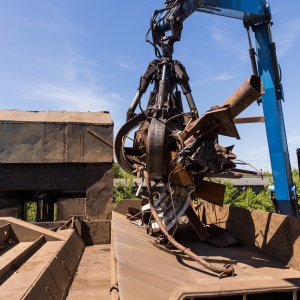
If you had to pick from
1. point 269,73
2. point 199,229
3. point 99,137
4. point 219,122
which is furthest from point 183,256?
point 269,73

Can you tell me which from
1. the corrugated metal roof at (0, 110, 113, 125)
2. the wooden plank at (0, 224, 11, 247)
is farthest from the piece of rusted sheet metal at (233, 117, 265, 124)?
the wooden plank at (0, 224, 11, 247)

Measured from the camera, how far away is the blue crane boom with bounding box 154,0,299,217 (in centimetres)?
681

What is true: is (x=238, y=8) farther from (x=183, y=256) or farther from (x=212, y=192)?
(x=183, y=256)

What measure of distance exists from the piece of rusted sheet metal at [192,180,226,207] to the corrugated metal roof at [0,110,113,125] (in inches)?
120

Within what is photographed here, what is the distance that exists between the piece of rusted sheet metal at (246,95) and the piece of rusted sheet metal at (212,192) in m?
1.23

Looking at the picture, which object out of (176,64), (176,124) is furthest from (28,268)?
(176,64)

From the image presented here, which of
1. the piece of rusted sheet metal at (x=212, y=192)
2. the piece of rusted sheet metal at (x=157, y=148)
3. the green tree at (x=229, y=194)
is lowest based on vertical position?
the green tree at (x=229, y=194)

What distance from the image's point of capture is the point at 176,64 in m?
5.31

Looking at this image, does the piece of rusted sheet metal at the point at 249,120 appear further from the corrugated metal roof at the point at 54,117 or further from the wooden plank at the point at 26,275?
the wooden plank at the point at 26,275

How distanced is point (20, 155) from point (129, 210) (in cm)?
238

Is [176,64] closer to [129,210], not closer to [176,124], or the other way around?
[176,124]

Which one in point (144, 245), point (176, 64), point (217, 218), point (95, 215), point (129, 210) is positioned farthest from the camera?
point (129, 210)

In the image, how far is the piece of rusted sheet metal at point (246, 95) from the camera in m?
3.36

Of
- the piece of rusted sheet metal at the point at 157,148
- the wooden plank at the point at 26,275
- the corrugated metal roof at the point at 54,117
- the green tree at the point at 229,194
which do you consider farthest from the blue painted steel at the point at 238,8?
the green tree at the point at 229,194
